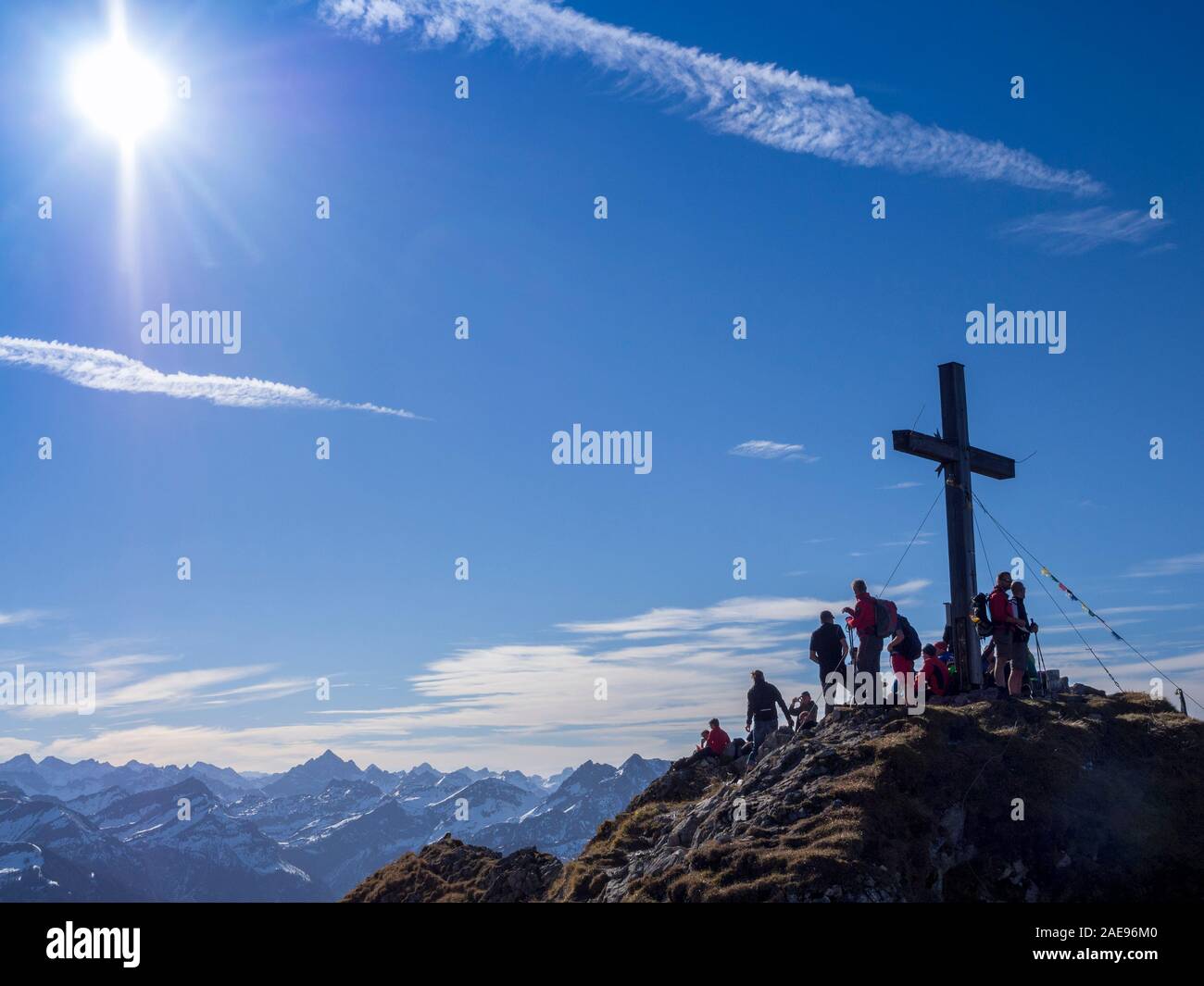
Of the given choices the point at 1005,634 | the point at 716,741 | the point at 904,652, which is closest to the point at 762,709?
the point at 716,741

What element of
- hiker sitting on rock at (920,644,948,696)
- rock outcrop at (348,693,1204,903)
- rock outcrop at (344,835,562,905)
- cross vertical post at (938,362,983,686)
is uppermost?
cross vertical post at (938,362,983,686)

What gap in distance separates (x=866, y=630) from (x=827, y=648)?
136 centimetres

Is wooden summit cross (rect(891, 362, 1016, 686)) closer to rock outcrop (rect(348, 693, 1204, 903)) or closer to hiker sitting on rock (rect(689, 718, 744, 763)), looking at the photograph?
rock outcrop (rect(348, 693, 1204, 903))

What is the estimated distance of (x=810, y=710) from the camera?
20.2m

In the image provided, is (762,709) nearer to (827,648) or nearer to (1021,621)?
(827,648)

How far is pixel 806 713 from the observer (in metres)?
20.0

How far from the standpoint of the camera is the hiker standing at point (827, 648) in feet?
66.9

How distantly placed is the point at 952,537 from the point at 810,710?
4609mm

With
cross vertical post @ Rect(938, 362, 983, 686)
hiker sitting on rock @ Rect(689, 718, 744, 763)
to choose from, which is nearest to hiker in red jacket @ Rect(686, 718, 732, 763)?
hiker sitting on rock @ Rect(689, 718, 744, 763)

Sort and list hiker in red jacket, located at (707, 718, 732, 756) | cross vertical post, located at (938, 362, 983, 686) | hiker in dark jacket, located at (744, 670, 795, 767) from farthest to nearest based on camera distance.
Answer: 1. hiker in red jacket, located at (707, 718, 732, 756)
2. hiker in dark jacket, located at (744, 670, 795, 767)
3. cross vertical post, located at (938, 362, 983, 686)

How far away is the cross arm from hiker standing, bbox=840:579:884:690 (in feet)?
10.0

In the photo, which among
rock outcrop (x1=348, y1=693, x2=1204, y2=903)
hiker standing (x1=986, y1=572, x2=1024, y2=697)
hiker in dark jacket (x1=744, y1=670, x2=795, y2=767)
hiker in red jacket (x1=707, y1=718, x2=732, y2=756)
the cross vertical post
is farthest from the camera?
hiker in red jacket (x1=707, y1=718, x2=732, y2=756)

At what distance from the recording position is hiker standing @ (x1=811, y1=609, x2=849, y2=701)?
2039cm
